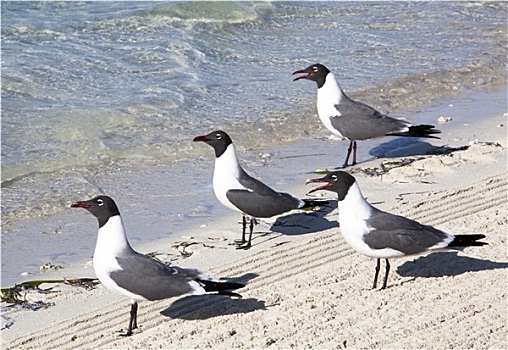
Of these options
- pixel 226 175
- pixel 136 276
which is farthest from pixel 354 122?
pixel 136 276

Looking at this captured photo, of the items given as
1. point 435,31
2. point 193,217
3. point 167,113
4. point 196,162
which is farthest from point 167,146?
point 435,31

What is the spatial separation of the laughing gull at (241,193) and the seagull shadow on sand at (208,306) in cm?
94

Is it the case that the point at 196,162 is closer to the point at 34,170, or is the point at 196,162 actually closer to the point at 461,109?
the point at 34,170

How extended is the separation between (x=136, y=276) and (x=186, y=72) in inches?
312

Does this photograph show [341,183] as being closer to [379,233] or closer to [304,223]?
[379,233]

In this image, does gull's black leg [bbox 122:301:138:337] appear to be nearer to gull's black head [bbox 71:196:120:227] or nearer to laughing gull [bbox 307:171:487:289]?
gull's black head [bbox 71:196:120:227]

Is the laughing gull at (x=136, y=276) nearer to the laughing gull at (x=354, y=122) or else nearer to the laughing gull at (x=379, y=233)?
the laughing gull at (x=379, y=233)

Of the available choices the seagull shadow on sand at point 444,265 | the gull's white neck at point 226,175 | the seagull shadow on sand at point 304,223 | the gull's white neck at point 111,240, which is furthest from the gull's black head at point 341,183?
the gull's white neck at point 111,240

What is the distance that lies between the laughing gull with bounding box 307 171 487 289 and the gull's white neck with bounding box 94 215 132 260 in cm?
121

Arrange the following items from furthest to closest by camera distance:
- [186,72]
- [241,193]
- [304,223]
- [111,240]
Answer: [186,72] → [304,223] → [241,193] → [111,240]

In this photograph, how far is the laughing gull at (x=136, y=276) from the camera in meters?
5.27

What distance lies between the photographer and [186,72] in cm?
1295

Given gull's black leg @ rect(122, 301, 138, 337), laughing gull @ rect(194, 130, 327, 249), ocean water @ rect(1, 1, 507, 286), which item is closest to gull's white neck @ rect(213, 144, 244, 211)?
laughing gull @ rect(194, 130, 327, 249)

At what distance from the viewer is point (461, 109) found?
10750 millimetres
